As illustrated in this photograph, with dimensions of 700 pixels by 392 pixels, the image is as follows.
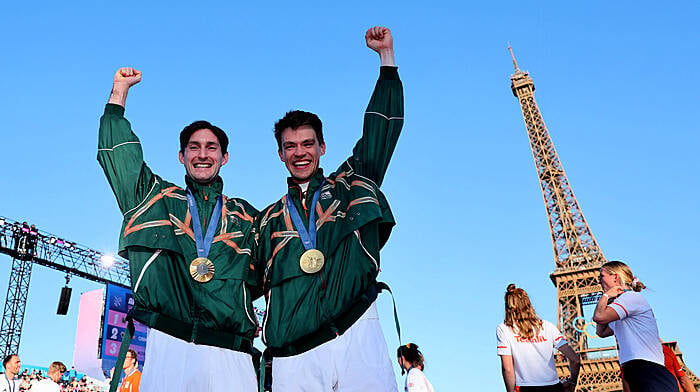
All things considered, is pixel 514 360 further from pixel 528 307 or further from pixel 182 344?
pixel 182 344

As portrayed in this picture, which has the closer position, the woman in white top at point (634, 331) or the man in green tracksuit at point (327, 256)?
the man in green tracksuit at point (327, 256)

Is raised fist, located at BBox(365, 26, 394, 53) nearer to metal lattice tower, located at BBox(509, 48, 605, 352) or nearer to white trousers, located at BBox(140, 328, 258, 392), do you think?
white trousers, located at BBox(140, 328, 258, 392)

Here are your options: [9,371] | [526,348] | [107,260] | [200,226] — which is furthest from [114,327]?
[200,226]

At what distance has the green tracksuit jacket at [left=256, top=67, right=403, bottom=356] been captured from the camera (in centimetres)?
283

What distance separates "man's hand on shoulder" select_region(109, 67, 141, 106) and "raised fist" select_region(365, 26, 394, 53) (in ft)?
4.62

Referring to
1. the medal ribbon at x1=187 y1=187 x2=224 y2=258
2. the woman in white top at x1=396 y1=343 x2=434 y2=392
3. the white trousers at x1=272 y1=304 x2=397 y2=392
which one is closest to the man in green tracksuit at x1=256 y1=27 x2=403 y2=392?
the white trousers at x1=272 y1=304 x2=397 y2=392

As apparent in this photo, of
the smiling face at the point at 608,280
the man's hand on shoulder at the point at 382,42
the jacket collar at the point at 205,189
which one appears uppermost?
the man's hand on shoulder at the point at 382,42

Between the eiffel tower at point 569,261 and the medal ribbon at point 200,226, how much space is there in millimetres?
30549

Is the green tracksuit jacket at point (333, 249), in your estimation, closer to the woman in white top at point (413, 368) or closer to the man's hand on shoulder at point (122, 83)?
the man's hand on shoulder at point (122, 83)

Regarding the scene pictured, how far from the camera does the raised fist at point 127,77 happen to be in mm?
3494

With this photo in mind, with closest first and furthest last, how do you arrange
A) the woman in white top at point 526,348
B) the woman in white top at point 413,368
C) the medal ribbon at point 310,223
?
the medal ribbon at point 310,223 < the woman in white top at point 526,348 < the woman in white top at point 413,368

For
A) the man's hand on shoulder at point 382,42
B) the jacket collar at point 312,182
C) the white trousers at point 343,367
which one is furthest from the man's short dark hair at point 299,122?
the white trousers at point 343,367

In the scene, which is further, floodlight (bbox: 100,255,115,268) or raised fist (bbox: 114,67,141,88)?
floodlight (bbox: 100,255,115,268)

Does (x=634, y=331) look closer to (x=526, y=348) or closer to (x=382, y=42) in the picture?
(x=526, y=348)
